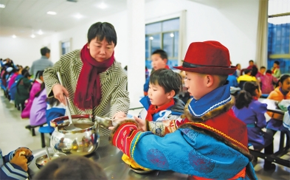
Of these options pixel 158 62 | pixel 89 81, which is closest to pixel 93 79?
pixel 89 81

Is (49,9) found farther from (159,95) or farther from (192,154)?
(192,154)

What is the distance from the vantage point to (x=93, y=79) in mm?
1206

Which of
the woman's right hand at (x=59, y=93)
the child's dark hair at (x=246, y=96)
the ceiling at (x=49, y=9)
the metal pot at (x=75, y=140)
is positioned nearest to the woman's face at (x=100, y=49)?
Result: the woman's right hand at (x=59, y=93)

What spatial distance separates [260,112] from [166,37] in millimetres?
7316

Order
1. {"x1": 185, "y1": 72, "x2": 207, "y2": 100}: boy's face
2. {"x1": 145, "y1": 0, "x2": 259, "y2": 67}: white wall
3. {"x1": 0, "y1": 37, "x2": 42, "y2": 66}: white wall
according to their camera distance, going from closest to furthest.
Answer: {"x1": 185, "y1": 72, "x2": 207, "y2": 100}: boy's face, {"x1": 145, "y1": 0, "x2": 259, "y2": 67}: white wall, {"x1": 0, "y1": 37, "x2": 42, "y2": 66}: white wall

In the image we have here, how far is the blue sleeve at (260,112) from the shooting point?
2.27 meters

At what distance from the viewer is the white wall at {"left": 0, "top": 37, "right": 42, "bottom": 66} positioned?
16.1 meters

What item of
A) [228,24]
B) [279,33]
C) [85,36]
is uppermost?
[85,36]

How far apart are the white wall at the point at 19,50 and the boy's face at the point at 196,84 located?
732 inches

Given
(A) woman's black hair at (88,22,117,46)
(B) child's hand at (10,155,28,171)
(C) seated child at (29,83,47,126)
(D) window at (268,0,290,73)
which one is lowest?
(C) seated child at (29,83,47,126)

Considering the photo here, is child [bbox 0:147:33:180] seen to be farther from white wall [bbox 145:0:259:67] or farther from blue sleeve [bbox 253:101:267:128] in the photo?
white wall [bbox 145:0:259:67]

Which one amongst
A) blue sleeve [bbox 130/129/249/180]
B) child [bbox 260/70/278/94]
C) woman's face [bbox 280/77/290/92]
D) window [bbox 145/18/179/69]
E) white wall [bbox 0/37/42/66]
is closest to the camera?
blue sleeve [bbox 130/129/249/180]

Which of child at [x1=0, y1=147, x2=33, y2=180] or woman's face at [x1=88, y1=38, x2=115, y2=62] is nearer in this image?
child at [x1=0, y1=147, x2=33, y2=180]

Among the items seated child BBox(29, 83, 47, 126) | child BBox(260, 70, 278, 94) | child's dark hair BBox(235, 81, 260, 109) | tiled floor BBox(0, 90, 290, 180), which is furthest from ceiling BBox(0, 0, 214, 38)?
seated child BBox(29, 83, 47, 126)
